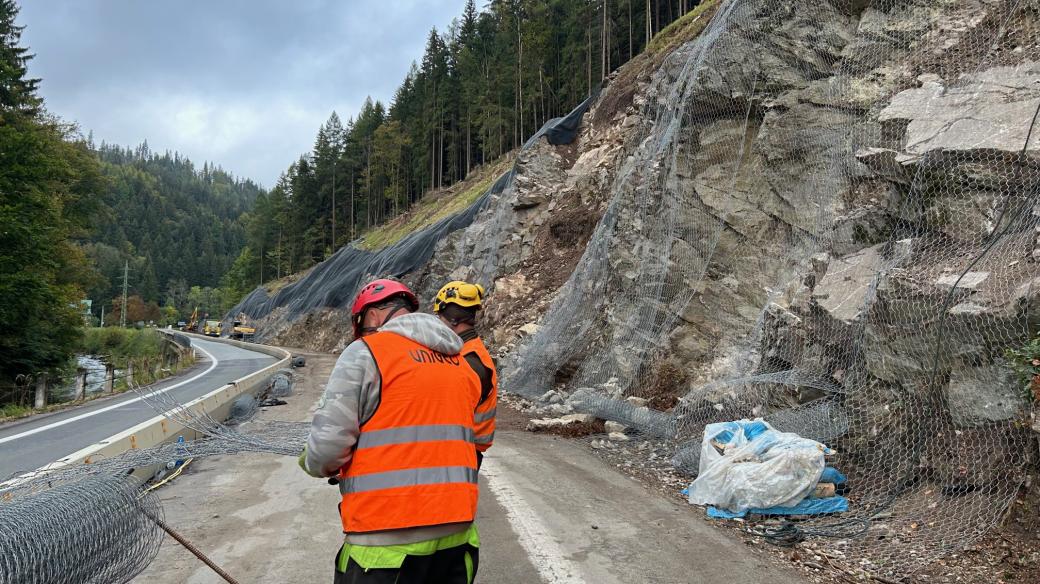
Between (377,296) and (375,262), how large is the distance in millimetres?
34880

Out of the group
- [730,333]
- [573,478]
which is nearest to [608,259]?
[730,333]

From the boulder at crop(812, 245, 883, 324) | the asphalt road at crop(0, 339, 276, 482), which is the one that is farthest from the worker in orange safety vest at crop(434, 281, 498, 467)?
the boulder at crop(812, 245, 883, 324)

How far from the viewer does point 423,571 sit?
75.3 inches

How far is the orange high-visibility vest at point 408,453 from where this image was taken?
1.87m

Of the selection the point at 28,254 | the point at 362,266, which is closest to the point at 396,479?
the point at 28,254

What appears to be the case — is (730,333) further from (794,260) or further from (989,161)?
→ (989,161)

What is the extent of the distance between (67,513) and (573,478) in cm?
483

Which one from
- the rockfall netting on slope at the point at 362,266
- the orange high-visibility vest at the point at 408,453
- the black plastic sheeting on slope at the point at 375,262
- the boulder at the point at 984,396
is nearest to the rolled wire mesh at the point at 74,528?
the orange high-visibility vest at the point at 408,453

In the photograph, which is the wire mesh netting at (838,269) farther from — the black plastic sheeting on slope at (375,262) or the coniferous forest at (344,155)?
the coniferous forest at (344,155)

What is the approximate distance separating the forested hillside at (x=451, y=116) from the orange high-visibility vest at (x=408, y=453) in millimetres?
32310

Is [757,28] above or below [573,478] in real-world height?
above

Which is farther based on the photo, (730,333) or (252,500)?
(730,333)

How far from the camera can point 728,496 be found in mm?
5301

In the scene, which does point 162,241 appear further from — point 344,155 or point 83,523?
point 83,523
